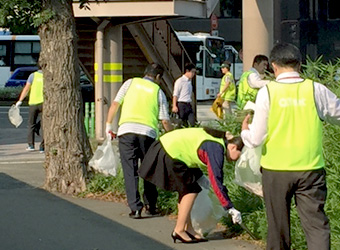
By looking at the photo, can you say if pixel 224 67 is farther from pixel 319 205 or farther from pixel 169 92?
pixel 319 205

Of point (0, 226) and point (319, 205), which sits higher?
point (319, 205)

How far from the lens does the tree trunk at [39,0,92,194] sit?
1097cm

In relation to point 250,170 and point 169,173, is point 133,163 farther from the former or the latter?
point 250,170

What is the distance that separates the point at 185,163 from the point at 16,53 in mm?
34178

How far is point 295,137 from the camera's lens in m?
6.04

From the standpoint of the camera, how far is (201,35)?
123ft

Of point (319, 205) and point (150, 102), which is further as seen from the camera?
point (150, 102)

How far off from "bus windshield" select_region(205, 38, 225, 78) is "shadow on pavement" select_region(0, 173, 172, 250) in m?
27.0

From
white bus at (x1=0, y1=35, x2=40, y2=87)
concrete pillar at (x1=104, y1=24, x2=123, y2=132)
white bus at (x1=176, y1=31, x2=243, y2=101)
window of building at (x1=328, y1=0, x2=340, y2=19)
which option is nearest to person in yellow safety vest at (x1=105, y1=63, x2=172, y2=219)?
concrete pillar at (x1=104, y1=24, x2=123, y2=132)

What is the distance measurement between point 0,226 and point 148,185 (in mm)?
1701

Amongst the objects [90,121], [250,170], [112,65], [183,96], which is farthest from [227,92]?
[250,170]

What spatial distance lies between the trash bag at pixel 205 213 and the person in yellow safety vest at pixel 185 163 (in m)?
0.09

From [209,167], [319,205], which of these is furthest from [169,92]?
[319,205]

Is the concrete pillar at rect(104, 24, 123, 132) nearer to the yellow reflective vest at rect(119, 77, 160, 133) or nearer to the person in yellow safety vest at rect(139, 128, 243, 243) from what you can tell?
the yellow reflective vest at rect(119, 77, 160, 133)
